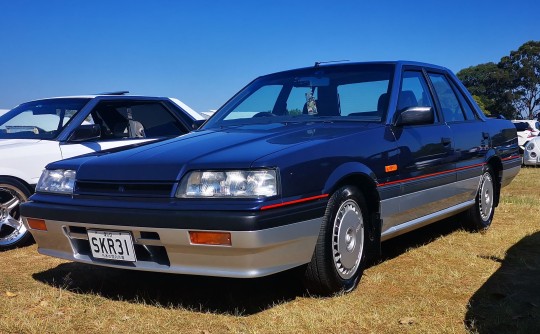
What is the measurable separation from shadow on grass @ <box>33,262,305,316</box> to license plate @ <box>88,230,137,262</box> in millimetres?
383

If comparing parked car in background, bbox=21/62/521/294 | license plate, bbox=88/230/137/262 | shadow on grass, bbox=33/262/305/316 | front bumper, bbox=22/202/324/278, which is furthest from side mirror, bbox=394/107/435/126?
license plate, bbox=88/230/137/262

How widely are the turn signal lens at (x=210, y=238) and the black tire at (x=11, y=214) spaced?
2.79 m

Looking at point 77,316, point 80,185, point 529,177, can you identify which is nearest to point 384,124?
point 80,185

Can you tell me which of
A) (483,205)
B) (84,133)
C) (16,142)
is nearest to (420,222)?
(483,205)

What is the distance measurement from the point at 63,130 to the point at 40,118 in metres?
0.52

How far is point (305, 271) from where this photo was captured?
3.11 m

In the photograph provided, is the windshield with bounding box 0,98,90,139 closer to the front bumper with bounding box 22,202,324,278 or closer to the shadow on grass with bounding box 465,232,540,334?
the front bumper with bounding box 22,202,324,278

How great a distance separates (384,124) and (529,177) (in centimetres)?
822

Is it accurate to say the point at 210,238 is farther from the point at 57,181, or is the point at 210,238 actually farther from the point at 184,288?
the point at 57,181

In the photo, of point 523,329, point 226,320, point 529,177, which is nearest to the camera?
point 523,329

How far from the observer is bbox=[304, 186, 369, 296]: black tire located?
3.06 metres

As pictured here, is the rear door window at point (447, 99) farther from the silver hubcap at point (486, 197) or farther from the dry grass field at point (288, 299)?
the dry grass field at point (288, 299)

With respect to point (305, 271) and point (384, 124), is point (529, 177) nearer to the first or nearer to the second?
point (384, 124)

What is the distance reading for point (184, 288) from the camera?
3.63 metres
